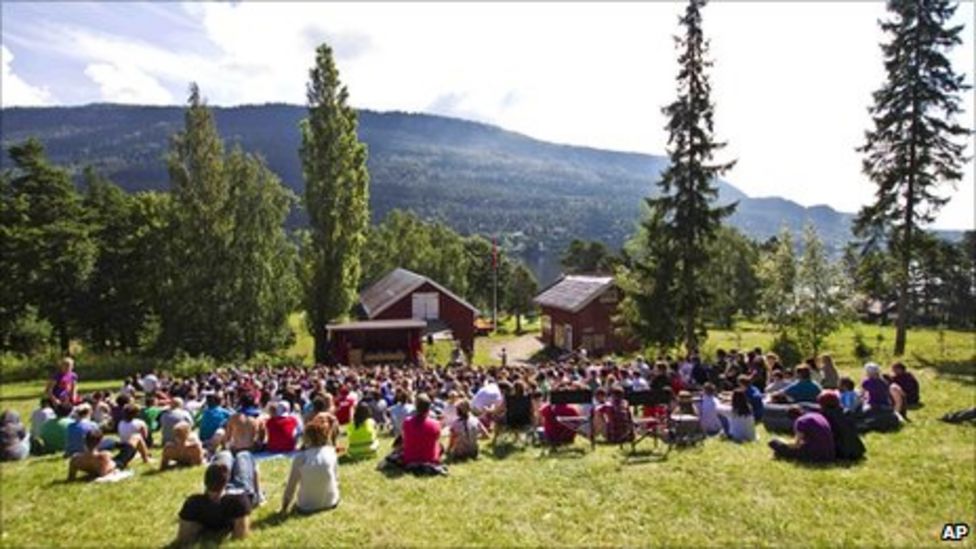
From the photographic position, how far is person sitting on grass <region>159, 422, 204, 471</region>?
36.3 ft

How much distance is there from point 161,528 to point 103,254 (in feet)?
148

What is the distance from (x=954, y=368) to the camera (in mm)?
22734

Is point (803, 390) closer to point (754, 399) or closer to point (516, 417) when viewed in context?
point (754, 399)

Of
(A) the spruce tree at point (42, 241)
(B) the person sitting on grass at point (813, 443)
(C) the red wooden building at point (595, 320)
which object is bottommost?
(C) the red wooden building at point (595, 320)

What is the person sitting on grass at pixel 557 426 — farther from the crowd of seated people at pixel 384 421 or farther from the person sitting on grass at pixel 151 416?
the person sitting on grass at pixel 151 416

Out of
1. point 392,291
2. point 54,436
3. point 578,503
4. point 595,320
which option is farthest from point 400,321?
point 578,503

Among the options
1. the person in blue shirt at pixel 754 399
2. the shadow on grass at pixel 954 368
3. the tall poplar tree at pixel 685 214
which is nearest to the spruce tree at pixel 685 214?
the tall poplar tree at pixel 685 214

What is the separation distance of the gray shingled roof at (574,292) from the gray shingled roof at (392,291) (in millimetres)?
6531

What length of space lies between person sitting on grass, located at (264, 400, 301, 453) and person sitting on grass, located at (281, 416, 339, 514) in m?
3.45

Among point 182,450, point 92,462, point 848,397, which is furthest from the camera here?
point 848,397

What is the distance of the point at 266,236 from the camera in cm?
3700

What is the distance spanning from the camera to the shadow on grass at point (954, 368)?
20219mm

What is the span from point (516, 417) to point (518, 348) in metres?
41.8

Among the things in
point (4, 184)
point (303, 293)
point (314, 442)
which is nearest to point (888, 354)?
point (314, 442)
